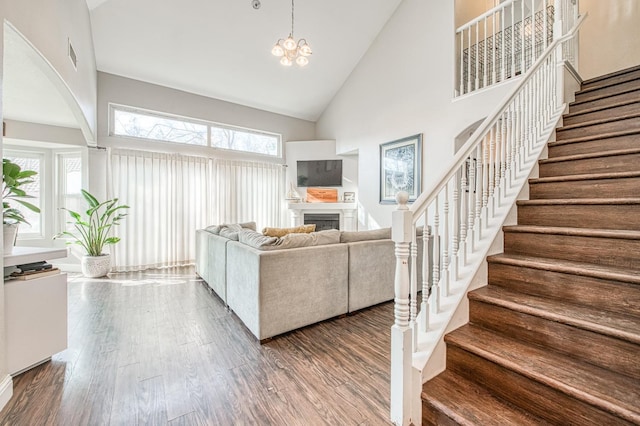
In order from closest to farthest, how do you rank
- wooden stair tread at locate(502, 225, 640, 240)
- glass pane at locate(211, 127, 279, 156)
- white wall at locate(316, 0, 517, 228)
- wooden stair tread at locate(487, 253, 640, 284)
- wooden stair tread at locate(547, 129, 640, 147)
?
1. wooden stair tread at locate(487, 253, 640, 284)
2. wooden stair tread at locate(502, 225, 640, 240)
3. wooden stair tread at locate(547, 129, 640, 147)
4. white wall at locate(316, 0, 517, 228)
5. glass pane at locate(211, 127, 279, 156)

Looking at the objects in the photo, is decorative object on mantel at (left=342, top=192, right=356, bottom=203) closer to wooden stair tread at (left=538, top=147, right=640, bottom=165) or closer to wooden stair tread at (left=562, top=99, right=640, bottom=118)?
wooden stair tread at (left=562, top=99, right=640, bottom=118)

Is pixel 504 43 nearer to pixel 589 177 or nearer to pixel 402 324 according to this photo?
pixel 589 177

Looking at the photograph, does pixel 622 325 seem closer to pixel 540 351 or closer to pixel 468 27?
pixel 540 351

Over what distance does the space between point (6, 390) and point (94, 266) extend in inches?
126

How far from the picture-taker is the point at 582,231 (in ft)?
5.14

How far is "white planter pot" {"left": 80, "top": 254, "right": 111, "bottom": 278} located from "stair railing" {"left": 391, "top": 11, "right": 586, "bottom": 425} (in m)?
4.77

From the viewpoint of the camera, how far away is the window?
4.92m

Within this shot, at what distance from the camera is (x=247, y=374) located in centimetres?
190

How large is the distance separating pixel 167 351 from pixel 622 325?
2768mm

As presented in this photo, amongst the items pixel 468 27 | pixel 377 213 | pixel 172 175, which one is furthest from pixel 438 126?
pixel 172 175

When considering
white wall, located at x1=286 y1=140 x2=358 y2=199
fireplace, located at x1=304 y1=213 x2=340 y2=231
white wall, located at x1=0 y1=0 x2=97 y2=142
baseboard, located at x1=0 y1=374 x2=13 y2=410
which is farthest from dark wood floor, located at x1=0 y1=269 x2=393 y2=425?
white wall, located at x1=286 y1=140 x2=358 y2=199

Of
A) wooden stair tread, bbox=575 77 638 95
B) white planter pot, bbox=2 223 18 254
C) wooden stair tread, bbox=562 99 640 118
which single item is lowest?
white planter pot, bbox=2 223 18 254

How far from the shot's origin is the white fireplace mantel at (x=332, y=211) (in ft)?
20.0

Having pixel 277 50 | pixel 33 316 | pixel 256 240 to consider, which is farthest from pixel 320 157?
pixel 33 316
